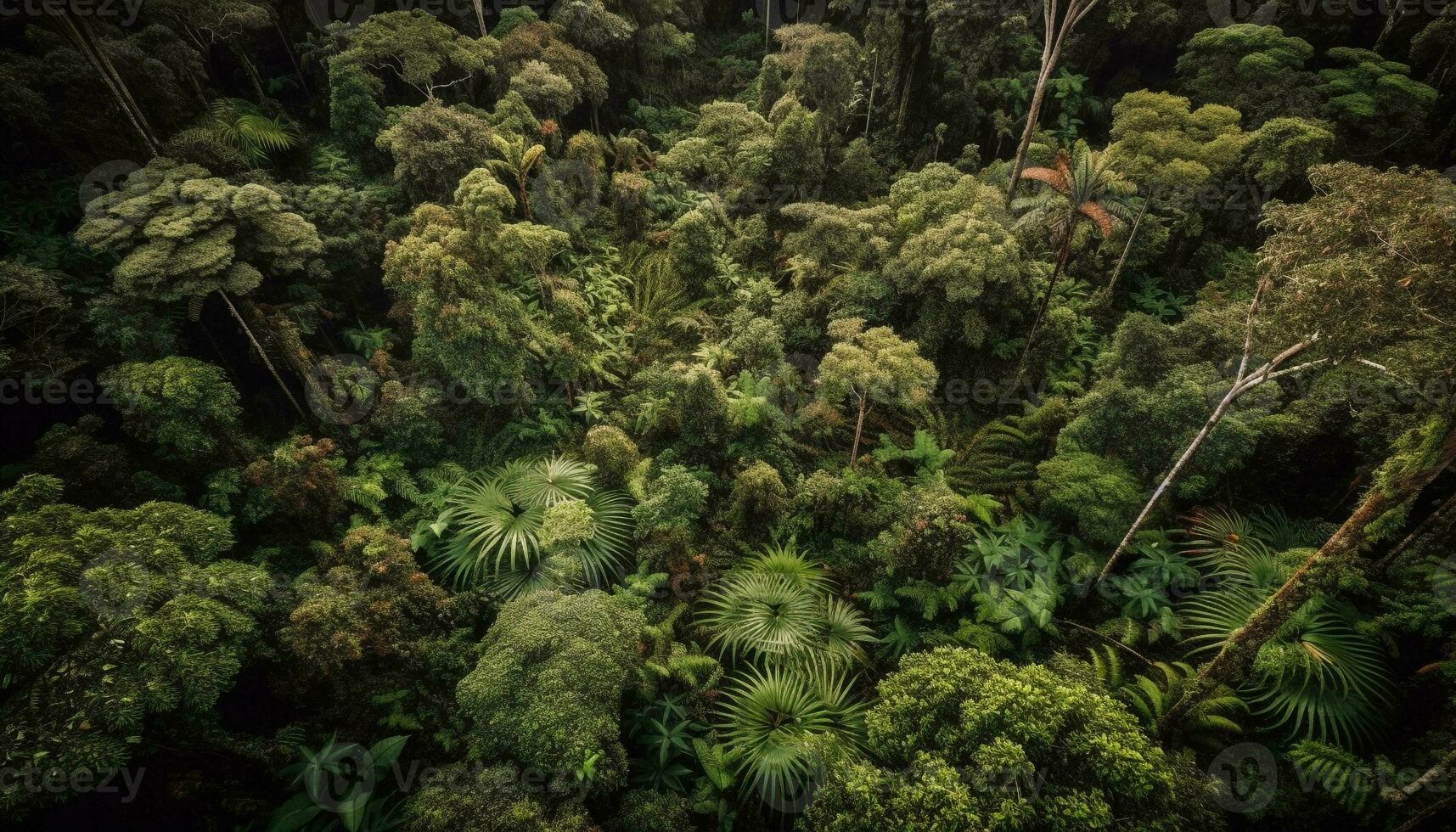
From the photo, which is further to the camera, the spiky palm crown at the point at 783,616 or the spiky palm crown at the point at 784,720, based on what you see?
the spiky palm crown at the point at 783,616

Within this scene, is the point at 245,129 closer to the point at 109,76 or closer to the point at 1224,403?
the point at 109,76

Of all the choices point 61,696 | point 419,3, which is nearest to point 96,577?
point 61,696

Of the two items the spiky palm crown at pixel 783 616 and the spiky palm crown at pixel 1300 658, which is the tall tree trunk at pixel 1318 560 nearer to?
the spiky palm crown at pixel 1300 658

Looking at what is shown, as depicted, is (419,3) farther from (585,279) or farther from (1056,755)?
Result: (1056,755)

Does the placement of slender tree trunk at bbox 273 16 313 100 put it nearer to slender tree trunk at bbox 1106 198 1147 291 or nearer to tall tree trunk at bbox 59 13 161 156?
tall tree trunk at bbox 59 13 161 156

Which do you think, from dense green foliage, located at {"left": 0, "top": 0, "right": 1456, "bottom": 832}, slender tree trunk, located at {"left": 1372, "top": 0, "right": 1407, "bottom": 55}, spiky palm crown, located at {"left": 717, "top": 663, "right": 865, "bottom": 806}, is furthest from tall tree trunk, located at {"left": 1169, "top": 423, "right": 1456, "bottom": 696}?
slender tree trunk, located at {"left": 1372, "top": 0, "right": 1407, "bottom": 55}

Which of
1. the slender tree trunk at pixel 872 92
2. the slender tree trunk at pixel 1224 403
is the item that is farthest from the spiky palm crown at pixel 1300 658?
the slender tree trunk at pixel 872 92
